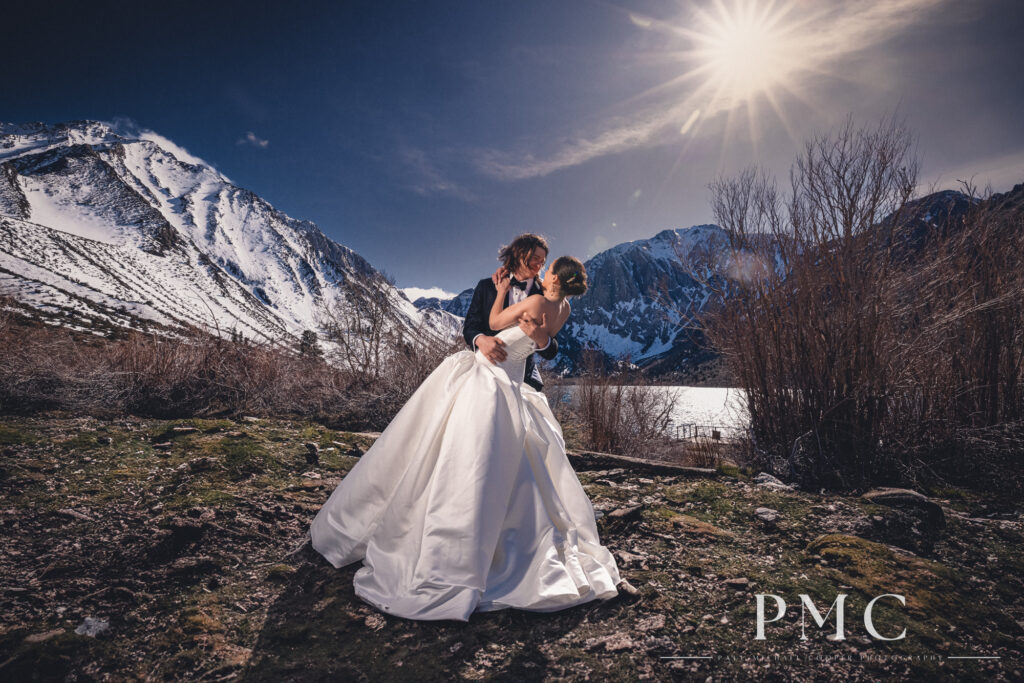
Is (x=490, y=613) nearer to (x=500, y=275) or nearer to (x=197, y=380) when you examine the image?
(x=500, y=275)

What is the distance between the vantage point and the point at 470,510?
91.8 inches

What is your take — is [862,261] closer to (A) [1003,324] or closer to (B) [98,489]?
(A) [1003,324]

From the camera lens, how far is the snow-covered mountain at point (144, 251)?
63.8 m

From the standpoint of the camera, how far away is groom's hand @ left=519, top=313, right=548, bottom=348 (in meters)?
2.85

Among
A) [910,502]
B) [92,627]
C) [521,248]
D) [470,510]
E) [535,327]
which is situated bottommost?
[92,627]

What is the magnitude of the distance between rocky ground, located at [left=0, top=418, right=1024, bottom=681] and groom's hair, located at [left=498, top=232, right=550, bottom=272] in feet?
7.32

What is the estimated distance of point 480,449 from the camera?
2494 mm

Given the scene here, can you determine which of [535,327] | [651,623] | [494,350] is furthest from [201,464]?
[651,623]

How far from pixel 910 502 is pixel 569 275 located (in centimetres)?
310

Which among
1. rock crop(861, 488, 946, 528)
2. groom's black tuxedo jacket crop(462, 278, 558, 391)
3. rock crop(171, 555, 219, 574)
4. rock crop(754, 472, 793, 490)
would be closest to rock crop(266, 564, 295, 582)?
rock crop(171, 555, 219, 574)

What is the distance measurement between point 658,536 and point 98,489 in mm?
4444

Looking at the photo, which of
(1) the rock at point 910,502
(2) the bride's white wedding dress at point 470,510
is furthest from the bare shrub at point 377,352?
(1) the rock at point 910,502

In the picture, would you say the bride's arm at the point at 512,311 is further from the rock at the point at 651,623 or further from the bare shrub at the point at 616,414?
the bare shrub at the point at 616,414

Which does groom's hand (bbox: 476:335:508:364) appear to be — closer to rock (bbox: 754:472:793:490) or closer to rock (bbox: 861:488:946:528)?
rock (bbox: 754:472:793:490)
